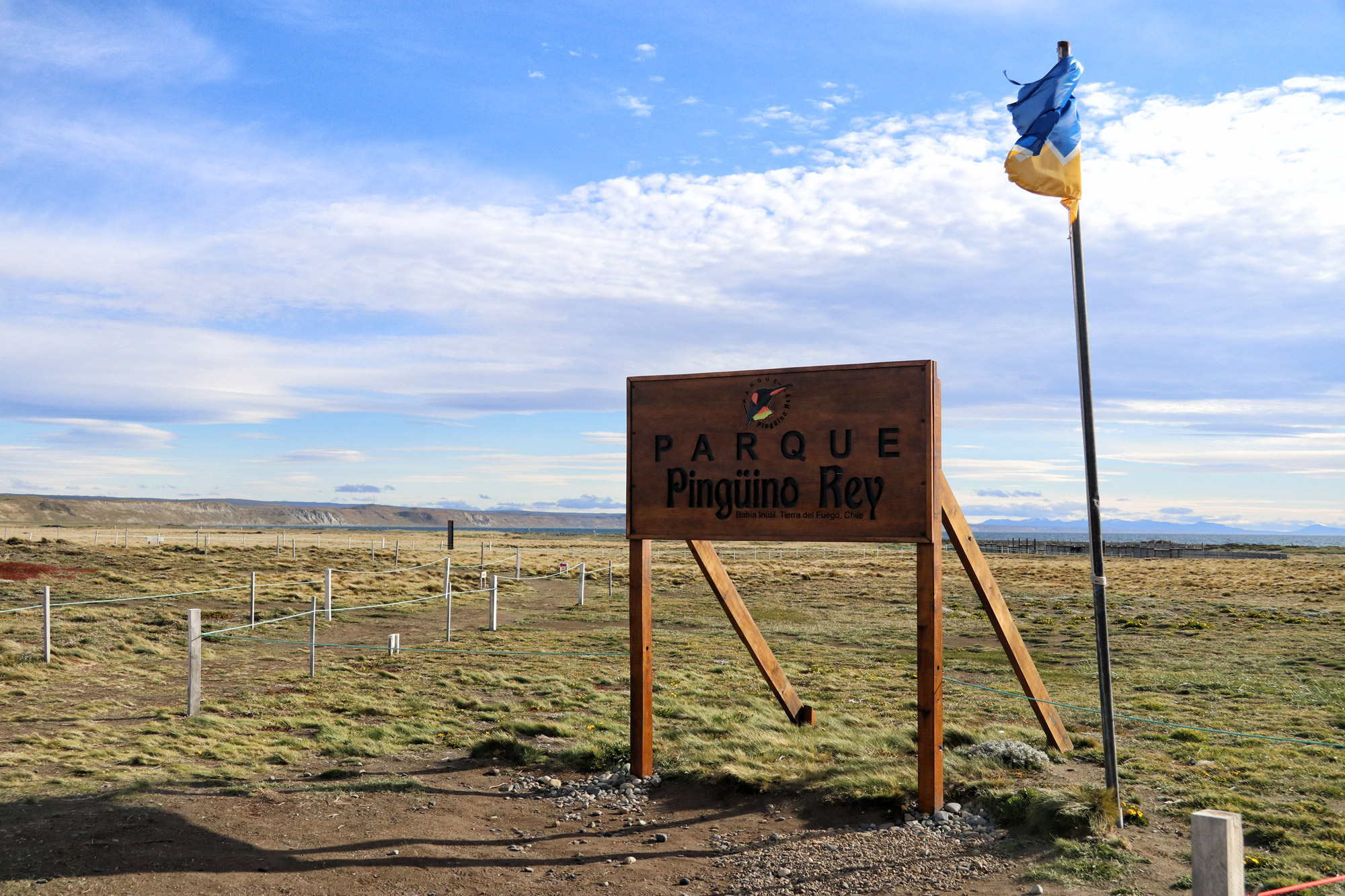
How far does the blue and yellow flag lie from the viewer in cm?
648

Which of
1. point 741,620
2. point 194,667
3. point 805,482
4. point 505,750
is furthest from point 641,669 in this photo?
point 194,667

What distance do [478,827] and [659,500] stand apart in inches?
113

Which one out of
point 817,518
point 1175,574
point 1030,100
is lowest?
point 1175,574

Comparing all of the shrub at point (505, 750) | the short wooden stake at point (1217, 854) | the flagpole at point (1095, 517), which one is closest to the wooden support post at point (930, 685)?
the flagpole at point (1095, 517)

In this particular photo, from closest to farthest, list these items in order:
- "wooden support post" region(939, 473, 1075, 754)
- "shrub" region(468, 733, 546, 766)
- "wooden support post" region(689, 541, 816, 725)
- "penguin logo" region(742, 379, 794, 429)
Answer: "wooden support post" region(939, 473, 1075, 754) → "penguin logo" region(742, 379, 794, 429) → "wooden support post" region(689, 541, 816, 725) → "shrub" region(468, 733, 546, 766)

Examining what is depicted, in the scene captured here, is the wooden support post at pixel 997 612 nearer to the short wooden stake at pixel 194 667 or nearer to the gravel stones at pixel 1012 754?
the gravel stones at pixel 1012 754

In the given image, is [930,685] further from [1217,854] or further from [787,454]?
[1217,854]

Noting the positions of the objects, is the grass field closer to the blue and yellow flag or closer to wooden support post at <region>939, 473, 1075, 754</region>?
wooden support post at <region>939, 473, 1075, 754</region>

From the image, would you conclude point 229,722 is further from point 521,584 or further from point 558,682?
point 521,584

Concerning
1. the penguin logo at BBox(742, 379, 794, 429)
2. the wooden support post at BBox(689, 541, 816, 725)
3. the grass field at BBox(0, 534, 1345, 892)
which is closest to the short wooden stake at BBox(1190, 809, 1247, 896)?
the grass field at BBox(0, 534, 1345, 892)

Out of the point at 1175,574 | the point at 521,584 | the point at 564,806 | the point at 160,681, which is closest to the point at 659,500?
the point at 564,806

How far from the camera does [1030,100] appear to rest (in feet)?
21.6

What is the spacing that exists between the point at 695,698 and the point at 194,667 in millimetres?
5784

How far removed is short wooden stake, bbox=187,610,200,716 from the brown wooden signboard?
5.46 meters
